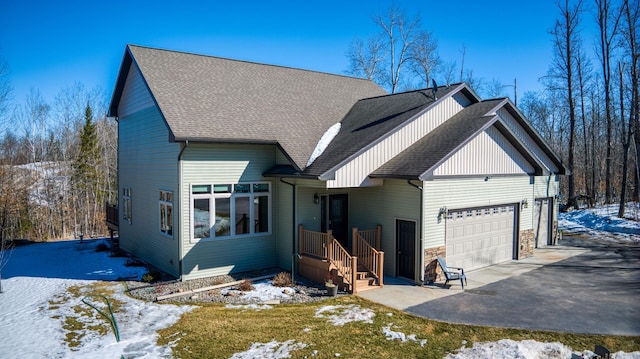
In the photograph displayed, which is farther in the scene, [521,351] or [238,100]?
[238,100]

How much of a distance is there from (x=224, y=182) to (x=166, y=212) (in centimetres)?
218

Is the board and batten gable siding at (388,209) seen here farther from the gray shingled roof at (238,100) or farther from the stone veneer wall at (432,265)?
the gray shingled roof at (238,100)

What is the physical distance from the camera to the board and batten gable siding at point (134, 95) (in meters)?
14.6

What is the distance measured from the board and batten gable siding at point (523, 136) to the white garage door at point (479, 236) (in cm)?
334

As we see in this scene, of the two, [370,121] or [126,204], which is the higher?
[370,121]

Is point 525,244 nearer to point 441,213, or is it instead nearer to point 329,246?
point 441,213

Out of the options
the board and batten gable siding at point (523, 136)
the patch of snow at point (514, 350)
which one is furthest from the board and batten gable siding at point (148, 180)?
the board and batten gable siding at point (523, 136)

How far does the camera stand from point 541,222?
18.0 meters

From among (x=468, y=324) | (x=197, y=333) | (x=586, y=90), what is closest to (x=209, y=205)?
(x=197, y=333)

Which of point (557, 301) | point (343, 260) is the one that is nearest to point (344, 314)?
point (343, 260)

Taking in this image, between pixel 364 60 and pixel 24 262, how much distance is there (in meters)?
27.1

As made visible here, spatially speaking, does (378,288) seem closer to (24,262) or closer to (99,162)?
(24,262)

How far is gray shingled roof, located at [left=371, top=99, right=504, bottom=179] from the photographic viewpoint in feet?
39.2

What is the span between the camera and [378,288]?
1151 cm
